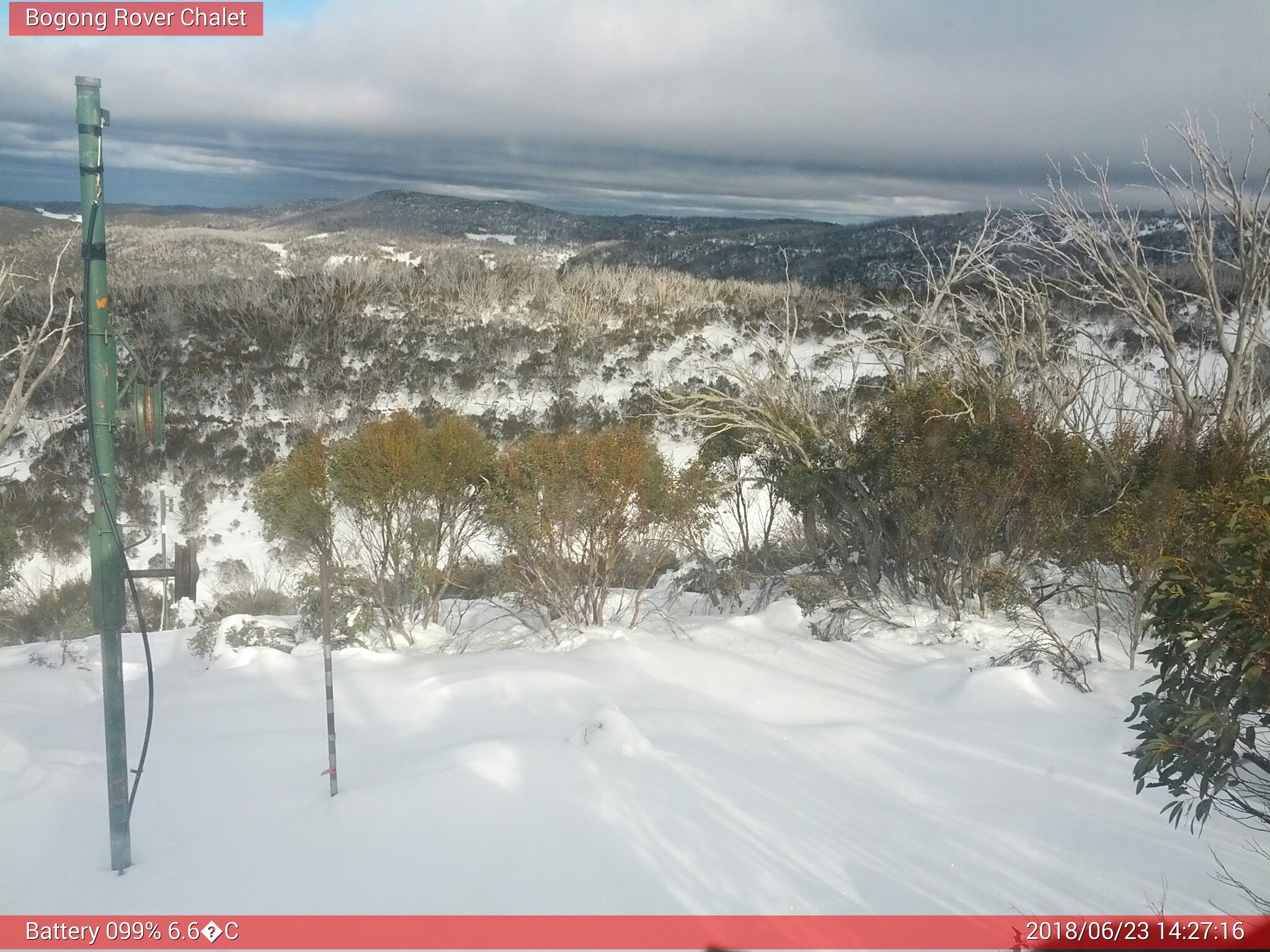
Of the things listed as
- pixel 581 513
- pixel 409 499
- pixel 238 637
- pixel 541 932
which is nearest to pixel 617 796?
pixel 541 932

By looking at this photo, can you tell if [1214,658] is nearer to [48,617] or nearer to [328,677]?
[328,677]

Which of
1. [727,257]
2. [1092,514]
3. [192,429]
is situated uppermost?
[727,257]

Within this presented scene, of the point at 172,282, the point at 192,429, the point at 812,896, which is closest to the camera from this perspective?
the point at 812,896

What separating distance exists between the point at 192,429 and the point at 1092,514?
61.5 ft

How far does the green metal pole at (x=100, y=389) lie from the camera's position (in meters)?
3.80

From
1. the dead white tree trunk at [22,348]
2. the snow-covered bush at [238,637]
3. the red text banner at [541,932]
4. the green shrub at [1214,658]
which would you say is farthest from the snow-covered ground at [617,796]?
the dead white tree trunk at [22,348]

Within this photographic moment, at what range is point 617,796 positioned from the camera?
4945 mm

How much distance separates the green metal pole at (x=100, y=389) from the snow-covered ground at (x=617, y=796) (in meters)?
1.03

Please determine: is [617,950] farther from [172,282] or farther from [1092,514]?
[172,282]

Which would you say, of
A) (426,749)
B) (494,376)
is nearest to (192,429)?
(494,376)

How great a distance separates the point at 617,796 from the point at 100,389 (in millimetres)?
3371

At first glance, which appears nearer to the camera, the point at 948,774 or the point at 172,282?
the point at 948,774

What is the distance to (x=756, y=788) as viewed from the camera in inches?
207

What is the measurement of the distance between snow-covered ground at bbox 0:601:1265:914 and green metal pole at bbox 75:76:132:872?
3.39 ft
